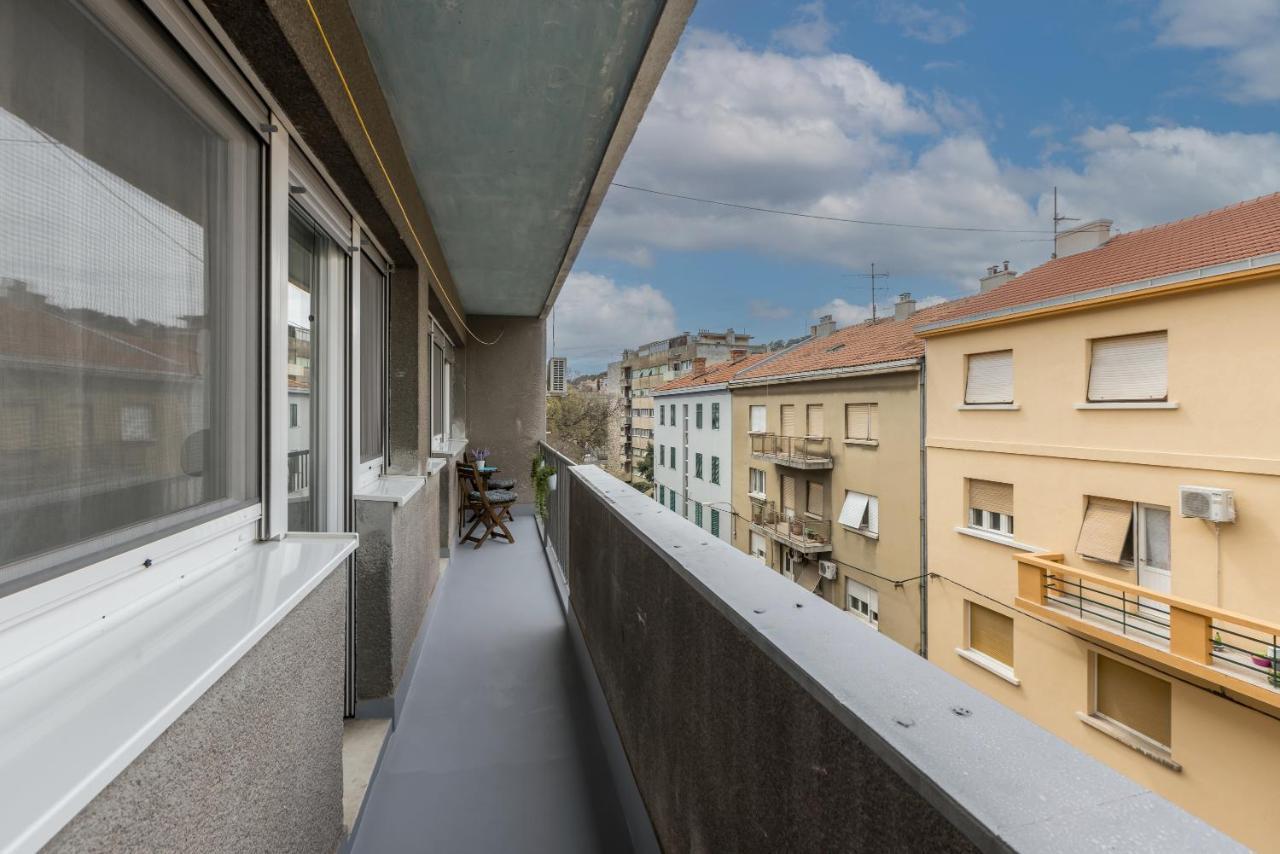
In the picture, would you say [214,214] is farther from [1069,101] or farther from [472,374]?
[1069,101]

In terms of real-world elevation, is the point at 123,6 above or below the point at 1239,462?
above

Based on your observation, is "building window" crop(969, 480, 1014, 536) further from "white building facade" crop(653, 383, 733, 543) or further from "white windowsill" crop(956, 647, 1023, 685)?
"white building facade" crop(653, 383, 733, 543)

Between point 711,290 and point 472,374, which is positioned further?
point 711,290

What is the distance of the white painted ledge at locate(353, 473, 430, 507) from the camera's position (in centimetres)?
223

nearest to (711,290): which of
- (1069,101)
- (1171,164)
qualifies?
(1069,101)

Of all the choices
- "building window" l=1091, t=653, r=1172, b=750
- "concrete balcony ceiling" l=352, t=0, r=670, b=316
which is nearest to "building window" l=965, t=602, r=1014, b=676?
"building window" l=1091, t=653, r=1172, b=750

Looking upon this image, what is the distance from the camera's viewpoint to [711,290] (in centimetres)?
9150

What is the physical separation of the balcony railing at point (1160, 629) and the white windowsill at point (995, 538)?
0.40 meters

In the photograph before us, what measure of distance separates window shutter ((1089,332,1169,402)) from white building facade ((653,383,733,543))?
10061 millimetres

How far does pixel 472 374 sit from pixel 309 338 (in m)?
4.98

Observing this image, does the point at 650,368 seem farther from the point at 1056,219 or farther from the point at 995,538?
the point at 995,538

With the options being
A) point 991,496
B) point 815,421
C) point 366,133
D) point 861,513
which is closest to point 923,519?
point 991,496

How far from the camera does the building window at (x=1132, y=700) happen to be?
11133mm

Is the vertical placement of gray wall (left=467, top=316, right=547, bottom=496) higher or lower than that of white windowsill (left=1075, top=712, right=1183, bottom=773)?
higher
